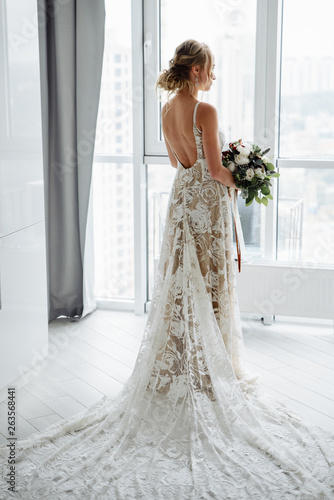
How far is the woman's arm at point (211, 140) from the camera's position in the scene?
2.77 meters

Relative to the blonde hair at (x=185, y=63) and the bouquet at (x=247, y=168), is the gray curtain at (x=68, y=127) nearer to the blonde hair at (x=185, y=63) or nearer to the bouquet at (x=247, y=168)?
the blonde hair at (x=185, y=63)

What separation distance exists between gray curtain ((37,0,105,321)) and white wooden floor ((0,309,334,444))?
1.17 feet

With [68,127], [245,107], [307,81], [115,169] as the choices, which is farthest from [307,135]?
[68,127]

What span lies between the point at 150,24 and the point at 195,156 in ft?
5.39

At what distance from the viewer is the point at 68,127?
13.5 ft

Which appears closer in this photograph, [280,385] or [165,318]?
[165,318]

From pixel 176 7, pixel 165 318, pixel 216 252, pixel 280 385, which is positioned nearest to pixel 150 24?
pixel 176 7

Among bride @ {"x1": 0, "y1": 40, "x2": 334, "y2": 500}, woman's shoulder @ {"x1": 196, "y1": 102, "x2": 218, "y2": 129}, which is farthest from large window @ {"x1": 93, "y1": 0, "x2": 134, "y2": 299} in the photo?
woman's shoulder @ {"x1": 196, "y1": 102, "x2": 218, "y2": 129}

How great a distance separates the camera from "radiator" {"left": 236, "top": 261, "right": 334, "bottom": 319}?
399 centimetres

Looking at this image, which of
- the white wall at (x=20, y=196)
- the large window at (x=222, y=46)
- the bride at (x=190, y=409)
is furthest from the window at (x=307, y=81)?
the white wall at (x=20, y=196)

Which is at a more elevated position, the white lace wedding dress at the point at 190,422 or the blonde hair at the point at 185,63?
the blonde hair at the point at 185,63

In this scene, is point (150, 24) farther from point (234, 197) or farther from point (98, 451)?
point (98, 451)

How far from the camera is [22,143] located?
3.13 metres

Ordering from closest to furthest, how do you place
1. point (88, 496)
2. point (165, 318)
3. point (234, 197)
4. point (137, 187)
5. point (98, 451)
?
1. point (88, 496)
2. point (98, 451)
3. point (165, 318)
4. point (234, 197)
5. point (137, 187)
